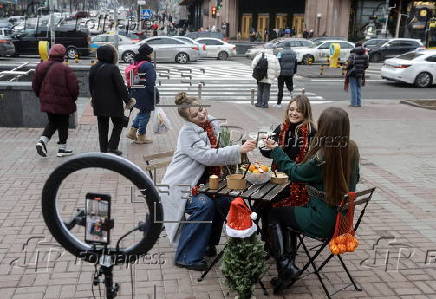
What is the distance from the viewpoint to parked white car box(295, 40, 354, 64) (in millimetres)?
29438

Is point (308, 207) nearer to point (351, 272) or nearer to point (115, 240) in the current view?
point (351, 272)

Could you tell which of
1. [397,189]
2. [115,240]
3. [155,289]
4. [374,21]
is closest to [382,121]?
[397,189]

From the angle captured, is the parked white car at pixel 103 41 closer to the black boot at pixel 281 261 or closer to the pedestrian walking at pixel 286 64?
the pedestrian walking at pixel 286 64

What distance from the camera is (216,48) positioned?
30312 millimetres

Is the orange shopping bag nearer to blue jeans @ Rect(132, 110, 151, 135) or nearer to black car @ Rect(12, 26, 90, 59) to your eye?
blue jeans @ Rect(132, 110, 151, 135)

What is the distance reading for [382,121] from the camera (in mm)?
12695

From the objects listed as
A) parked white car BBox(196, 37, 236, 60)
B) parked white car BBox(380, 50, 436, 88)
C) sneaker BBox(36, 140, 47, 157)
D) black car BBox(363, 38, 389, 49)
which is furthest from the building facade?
sneaker BBox(36, 140, 47, 157)

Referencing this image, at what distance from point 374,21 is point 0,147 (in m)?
41.3

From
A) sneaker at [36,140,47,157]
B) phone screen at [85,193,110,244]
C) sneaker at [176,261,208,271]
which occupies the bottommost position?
sneaker at [176,261,208,271]

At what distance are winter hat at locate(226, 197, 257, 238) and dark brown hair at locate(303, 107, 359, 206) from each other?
0.68m

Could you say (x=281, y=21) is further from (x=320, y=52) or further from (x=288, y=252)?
(x=288, y=252)

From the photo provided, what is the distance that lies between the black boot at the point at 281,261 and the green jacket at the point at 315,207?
0.74ft

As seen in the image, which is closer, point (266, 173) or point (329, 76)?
point (266, 173)

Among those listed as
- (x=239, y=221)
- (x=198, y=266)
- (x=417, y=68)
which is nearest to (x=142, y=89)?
(x=198, y=266)
